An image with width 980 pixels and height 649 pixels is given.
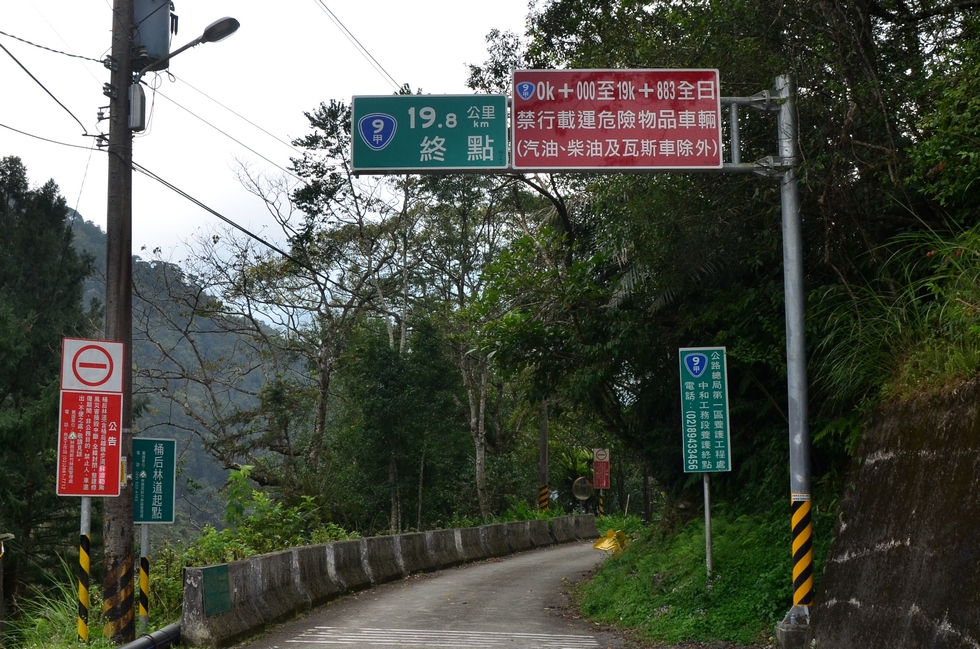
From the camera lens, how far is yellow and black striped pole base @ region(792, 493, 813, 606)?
30.0 feet

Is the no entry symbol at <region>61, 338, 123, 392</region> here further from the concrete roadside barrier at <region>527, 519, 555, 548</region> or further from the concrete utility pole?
the concrete roadside barrier at <region>527, 519, 555, 548</region>

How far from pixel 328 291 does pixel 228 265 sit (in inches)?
126

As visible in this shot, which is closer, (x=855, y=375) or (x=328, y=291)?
(x=855, y=375)

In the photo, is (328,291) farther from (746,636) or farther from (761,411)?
(746,636)

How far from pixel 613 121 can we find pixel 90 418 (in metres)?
6.41

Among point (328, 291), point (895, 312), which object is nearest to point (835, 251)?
point (895, 312)

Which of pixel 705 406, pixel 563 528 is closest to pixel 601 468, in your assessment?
pixel 563 528

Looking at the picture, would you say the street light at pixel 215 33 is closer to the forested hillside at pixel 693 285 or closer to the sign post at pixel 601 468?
the forested hillside at pixel 693 285

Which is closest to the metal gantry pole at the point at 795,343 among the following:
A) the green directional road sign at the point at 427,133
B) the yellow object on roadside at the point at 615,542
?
the green directional road sign at the point at 427,133

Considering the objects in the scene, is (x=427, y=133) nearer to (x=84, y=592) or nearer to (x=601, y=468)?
(x=84, y=592)

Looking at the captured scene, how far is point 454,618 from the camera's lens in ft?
40.8

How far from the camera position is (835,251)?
1080 centimetres

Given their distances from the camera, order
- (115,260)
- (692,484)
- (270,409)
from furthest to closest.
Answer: (270,409) < (692,484) < (115,260)

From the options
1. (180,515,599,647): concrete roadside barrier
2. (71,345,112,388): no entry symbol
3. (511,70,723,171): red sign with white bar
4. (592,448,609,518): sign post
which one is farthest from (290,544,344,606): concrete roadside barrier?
(592,448,609,518): sign post
